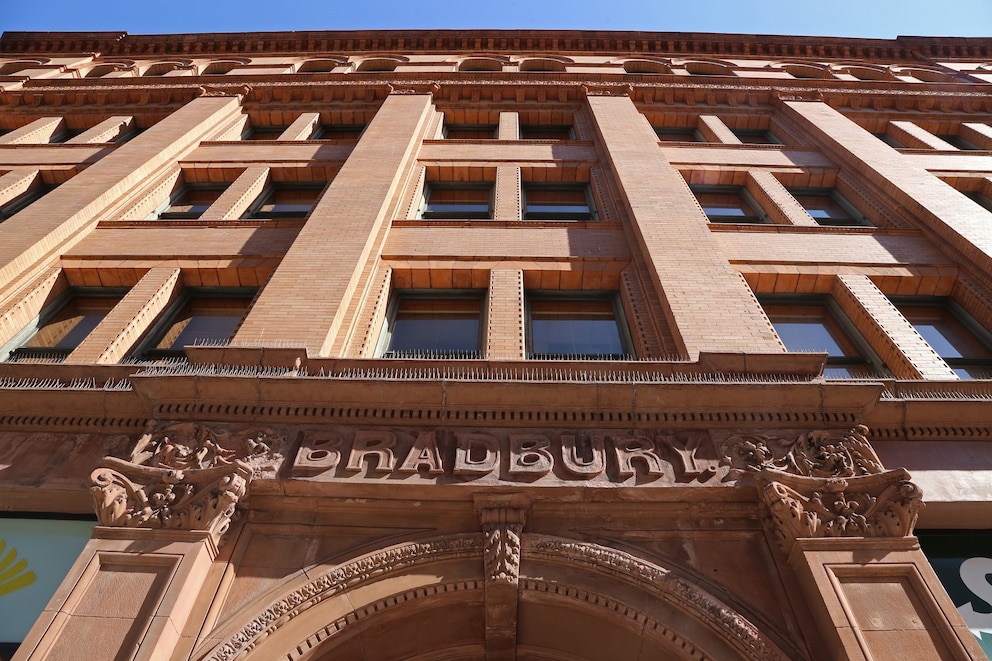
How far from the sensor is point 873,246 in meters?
11.8

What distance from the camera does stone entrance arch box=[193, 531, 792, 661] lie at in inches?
212

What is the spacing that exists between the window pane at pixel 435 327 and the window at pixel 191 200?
6898 millimetres

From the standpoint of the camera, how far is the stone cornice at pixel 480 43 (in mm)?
26547

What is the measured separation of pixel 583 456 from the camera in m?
6.64

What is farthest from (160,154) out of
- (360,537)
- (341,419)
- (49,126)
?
(360,537)

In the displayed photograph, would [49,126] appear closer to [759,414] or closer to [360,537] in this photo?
[360,537]

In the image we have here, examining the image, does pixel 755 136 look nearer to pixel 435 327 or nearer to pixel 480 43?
pixel 480 43

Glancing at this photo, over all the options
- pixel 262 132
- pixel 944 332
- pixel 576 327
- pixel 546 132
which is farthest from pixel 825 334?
pixel 262 132

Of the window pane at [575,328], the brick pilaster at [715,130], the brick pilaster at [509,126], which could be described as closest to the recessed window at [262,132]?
the brick pilaster at [509,126]

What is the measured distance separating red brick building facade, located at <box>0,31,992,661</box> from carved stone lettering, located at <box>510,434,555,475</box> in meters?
0.05

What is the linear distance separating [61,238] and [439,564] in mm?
10218

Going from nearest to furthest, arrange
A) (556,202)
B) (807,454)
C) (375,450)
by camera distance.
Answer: (807,454) < (375,450) < (556,202)

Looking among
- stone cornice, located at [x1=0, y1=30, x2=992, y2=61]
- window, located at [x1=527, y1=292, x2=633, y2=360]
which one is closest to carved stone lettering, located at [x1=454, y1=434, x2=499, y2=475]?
window, located at [x1=527, y1=292, x2=633, y2=360]

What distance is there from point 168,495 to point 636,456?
191 inches
